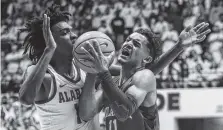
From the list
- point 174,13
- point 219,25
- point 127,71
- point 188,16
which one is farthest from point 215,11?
point 127,71

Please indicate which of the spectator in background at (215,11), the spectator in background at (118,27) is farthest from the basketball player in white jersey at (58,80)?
the spectator in background at (215,11)

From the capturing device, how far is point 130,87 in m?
3.89

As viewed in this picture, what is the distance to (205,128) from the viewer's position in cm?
946

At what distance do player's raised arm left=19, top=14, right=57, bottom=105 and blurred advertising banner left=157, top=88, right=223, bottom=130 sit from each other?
598cm

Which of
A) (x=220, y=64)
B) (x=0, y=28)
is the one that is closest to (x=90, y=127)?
(x=220, y=64)

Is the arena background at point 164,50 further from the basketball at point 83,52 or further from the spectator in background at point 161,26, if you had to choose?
the basketball at point 83,52

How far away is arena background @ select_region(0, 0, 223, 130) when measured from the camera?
9.41 metres

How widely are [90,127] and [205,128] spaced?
584 centimetres

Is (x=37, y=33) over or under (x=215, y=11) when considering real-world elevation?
under

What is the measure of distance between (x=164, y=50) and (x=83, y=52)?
22.7 ft

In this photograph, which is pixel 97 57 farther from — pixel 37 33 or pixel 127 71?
pixel 37 33

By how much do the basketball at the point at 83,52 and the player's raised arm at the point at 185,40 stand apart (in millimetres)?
726

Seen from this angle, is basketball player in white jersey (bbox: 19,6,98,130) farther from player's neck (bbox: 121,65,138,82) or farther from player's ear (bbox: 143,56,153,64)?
player's ear (bbox: 143,56,153,64)

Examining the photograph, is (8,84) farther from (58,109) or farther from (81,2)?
(58,109)
